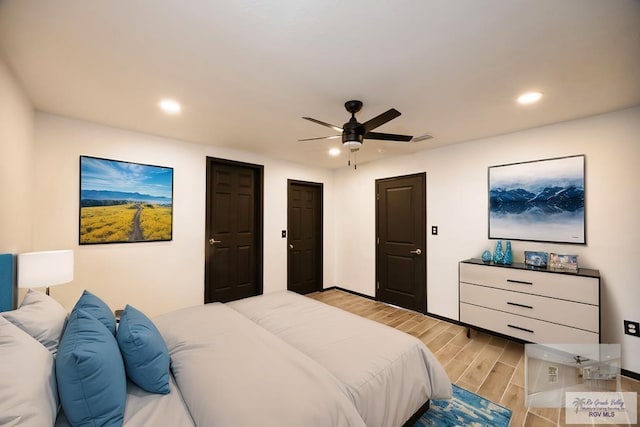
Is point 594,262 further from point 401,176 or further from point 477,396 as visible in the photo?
point 401,176

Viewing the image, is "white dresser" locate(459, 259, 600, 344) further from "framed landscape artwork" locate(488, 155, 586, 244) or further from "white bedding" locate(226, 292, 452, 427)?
"white bedding" locate(226, 292, 452, 427)

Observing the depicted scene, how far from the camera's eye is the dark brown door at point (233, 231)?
145 inches

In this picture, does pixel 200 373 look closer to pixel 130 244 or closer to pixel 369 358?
pixel 369 358

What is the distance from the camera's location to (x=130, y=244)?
2.99 meters

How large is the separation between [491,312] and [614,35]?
A: 8.38 ft

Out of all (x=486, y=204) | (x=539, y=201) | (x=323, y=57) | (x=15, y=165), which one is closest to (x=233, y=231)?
(x=15, y=165)

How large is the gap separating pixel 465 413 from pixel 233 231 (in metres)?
3.32

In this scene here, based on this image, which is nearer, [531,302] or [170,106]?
[170,106]

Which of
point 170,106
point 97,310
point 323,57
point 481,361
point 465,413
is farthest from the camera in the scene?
point 481,361

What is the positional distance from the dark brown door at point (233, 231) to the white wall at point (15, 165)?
167 centimetres

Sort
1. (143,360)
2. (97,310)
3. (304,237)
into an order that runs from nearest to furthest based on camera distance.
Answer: (143,360), (97,310), (304,237)

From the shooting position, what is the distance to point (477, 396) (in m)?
2.05

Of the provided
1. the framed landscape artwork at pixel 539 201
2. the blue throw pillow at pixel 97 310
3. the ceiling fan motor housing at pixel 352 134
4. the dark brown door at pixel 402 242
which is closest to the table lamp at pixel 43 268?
the blue throw pillow at pixel 97 310

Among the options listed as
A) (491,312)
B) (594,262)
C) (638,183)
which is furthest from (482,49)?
(491,312)
